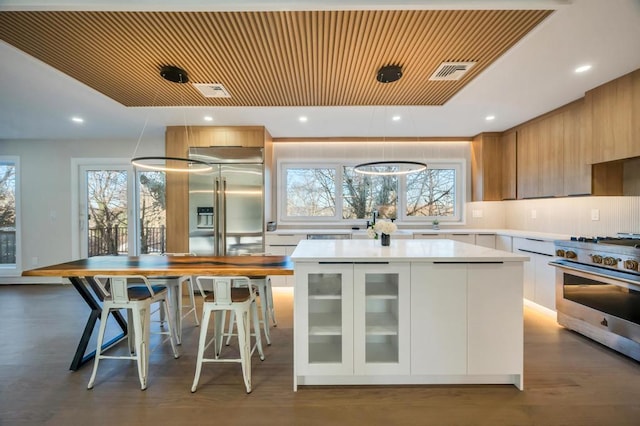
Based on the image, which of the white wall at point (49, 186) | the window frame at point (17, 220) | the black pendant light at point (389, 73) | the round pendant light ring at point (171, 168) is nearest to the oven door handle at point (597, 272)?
the black pendant light at point (389, 73)

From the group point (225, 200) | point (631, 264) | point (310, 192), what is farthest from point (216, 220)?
point (631, 264)

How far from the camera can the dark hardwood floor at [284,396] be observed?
1724 millimetres

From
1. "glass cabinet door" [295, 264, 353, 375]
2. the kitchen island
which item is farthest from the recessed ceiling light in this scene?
"glass cabinet door" [295, 264, 353, 375]

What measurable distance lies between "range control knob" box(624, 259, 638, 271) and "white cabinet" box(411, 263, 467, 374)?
1.57 meters

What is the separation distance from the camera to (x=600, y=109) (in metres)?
2.79

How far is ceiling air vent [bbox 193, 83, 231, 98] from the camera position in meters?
2.63

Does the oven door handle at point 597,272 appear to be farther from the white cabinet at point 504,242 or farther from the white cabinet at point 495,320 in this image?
the white cabinet at point 495,320

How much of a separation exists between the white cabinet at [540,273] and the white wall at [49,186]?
5.84 metres

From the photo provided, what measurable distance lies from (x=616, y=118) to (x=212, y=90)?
12.9 ft

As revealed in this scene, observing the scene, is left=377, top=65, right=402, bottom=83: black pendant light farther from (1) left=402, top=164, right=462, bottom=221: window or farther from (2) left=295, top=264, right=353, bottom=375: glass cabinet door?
(1) left=402, top=164, right=462, bottom=221: window

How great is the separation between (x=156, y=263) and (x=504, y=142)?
5.05m

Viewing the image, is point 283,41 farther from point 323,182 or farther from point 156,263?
point 323,182

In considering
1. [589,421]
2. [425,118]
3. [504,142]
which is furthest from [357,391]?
[504,142]

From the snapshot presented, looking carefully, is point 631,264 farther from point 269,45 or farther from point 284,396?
point 269,45
